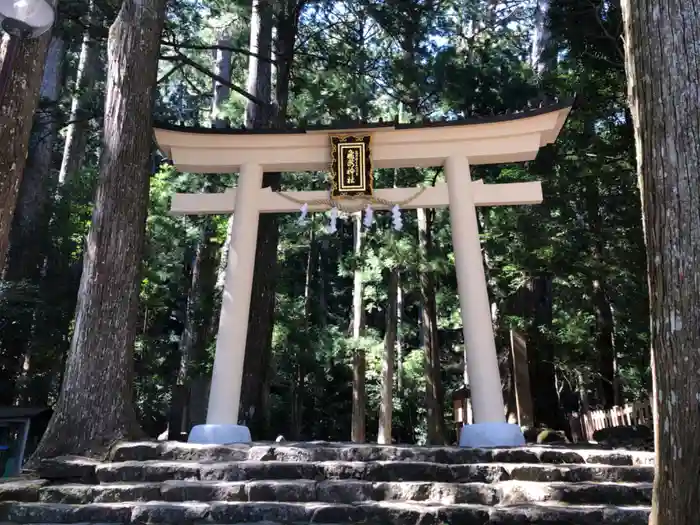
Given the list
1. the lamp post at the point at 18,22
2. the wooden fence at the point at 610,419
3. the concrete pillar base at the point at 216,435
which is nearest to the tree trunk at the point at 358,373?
the wooden fence at the point at 610,419

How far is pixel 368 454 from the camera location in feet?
15.2

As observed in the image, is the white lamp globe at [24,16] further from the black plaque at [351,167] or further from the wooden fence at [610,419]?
the wooden fence at [610,419]

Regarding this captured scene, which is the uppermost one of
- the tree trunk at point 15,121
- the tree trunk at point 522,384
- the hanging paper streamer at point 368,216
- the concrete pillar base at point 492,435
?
the hanging paper streamer at point 368,216

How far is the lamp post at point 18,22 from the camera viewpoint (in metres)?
2.93

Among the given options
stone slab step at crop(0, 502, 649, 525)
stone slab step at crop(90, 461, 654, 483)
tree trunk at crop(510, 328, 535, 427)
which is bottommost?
stone slab step at crop(0, 502, 649, 525)

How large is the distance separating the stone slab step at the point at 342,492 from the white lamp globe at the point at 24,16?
3025 mm

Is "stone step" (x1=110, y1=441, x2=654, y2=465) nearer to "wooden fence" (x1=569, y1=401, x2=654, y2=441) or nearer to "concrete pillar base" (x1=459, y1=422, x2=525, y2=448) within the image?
"concrete pillar base" (x1=459, y1=422, x2=525, y2=448)

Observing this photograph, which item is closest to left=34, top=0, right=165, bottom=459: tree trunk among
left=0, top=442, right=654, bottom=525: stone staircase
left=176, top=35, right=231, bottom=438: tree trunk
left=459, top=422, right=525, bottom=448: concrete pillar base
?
left=0, top=442, right=654, bottom=525: stone staircase

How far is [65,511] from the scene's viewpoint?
391 cm

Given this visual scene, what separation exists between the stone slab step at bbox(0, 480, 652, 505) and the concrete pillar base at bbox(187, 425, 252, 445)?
4.40 ft

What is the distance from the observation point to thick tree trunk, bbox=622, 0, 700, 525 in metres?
2.26

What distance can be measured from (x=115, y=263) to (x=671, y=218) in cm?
463

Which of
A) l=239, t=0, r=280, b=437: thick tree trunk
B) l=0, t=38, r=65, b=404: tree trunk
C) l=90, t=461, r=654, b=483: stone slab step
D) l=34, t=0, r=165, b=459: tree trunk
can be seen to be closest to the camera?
l=90, t=461, r=654, b=483: stone slab step

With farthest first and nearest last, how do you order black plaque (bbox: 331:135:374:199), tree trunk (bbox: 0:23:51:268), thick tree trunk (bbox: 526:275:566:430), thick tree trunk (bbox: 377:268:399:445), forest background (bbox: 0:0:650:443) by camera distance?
thick tree trunk (bbox: 377:268:399:445) < thick tree trunk (bbox: 526:275:566:430) < forest background (bbox: 0:0:650:443) < black plaque (bbox: 331:135:374:199) < tree trunk (bbox: 0:23:51:268)
